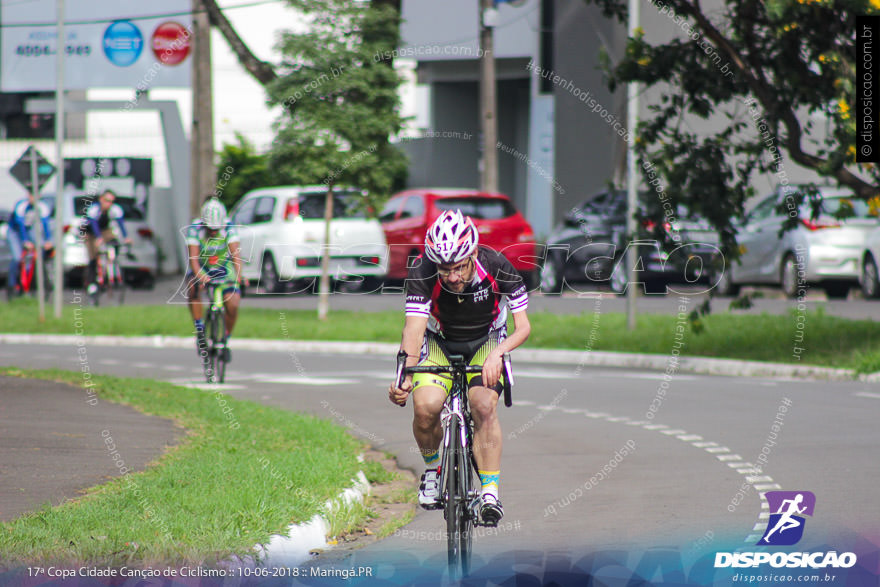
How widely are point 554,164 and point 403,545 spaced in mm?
28234

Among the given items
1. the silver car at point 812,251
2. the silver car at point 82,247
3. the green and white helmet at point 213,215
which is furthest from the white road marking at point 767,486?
the silver car at point 82,247

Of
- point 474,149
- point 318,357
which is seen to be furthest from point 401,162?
point 474,149

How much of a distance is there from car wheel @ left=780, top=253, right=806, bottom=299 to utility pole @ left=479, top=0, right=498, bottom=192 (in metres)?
5.99

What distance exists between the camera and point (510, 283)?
7.39m

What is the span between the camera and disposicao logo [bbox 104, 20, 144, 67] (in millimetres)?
37812

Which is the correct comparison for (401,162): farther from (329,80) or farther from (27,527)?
(27,527)

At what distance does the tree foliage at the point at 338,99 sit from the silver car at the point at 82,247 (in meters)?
8.42

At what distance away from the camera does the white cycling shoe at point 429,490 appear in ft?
24.0

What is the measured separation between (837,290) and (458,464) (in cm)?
1851

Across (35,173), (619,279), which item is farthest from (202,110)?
(619,279)

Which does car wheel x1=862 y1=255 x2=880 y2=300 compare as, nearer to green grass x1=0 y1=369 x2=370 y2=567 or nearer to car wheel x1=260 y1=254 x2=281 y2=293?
car wheel x1=260 y1=254 x2=281 y2=293

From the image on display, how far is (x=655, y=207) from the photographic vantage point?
18.0m

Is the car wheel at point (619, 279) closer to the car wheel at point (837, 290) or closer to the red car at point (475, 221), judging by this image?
the red car at point (475, 221)

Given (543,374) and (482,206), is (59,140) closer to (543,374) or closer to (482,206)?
(482,206)
